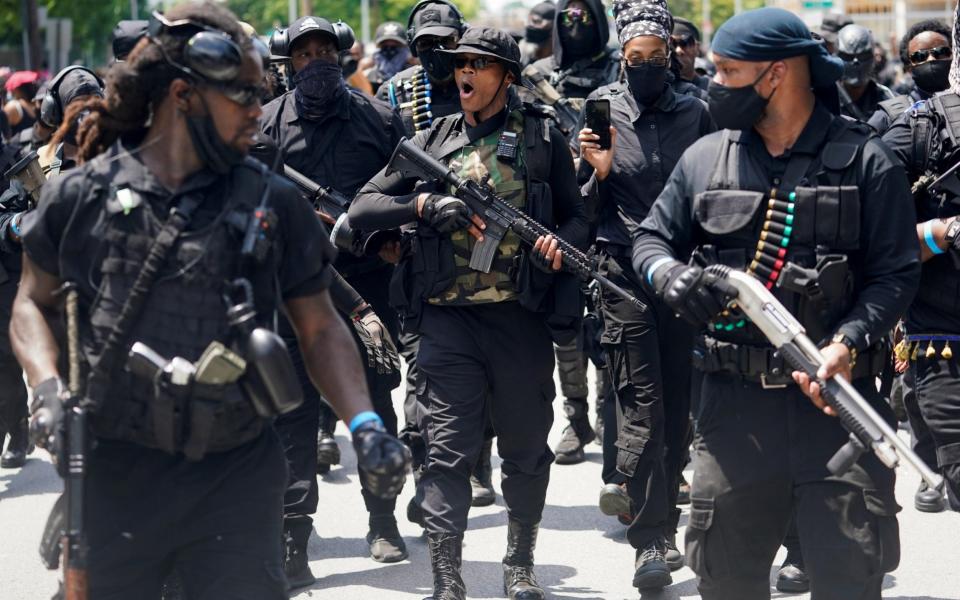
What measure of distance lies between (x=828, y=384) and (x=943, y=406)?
1514 mm

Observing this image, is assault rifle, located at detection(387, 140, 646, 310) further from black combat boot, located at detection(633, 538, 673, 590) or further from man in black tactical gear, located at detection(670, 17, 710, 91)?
man in black tactical gear, located at detection(670, 17, 710, 91)

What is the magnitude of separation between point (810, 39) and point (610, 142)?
5.86 feet

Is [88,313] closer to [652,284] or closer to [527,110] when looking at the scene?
[652,284]

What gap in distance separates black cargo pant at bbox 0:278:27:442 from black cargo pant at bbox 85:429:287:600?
185 inches

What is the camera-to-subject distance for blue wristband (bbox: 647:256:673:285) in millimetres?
4441

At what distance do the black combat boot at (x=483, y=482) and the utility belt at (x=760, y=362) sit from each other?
327 cm

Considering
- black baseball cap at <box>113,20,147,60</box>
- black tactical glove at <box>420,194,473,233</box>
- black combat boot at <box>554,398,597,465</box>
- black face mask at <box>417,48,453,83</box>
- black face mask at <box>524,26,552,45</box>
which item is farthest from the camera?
black face mask at <box>524,26,552,45</box>

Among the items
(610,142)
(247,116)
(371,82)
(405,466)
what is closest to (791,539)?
(610,142)

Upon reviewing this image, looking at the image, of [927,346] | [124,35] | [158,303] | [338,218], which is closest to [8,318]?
[124,35]

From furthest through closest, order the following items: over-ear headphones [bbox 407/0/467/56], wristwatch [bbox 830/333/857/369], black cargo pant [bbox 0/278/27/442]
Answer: black cargo pant [bbox 0/278/27/442] → over-ear headphones [bbox 407/0/467/56] → wristwatch [bbox 830/333/857/369]

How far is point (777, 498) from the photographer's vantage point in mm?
4426

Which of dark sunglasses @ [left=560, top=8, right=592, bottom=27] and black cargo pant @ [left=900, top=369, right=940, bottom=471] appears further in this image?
dark sunglasses @ [left=560, top=8, right=592, bottom=27]

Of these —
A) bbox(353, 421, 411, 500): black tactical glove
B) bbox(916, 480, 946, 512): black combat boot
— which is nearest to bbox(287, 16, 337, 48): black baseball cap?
bbox(353, 421, 411, 500): black tactical glove

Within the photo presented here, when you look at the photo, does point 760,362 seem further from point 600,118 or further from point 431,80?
point 431,80
